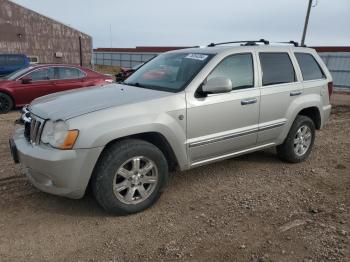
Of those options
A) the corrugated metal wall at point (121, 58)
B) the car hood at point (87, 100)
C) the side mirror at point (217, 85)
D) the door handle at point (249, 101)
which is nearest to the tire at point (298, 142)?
the door handle at point (249, 101)

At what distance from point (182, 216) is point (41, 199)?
5.42ft

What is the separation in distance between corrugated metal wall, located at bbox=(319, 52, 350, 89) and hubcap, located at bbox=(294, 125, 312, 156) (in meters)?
17.1

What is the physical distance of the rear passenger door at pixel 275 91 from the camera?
477 cm

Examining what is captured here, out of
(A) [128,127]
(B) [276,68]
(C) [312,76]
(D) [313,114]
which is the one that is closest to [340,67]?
(D) [313,114]

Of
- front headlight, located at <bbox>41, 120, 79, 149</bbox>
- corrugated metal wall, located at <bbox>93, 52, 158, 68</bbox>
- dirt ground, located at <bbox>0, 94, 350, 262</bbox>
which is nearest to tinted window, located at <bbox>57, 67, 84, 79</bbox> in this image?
dirt ground, located at <bbox>0, 94, 350, 262</bbox>

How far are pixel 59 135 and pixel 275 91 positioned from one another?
2.94 metres

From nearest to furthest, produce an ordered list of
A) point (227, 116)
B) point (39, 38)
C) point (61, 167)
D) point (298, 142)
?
point (61, 167), point (227, 116), point (298, 142), point (39, 38)

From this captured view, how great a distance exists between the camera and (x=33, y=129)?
3645 millimetres

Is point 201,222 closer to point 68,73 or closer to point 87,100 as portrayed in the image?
point 87,100

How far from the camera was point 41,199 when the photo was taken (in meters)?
4.11

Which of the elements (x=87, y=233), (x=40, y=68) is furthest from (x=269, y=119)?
(x=40, y=68)

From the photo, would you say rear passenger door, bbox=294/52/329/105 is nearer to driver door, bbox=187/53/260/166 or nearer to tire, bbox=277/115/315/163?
tire, bbox=277/115/315/163

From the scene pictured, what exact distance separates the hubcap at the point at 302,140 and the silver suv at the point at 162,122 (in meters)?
0.03

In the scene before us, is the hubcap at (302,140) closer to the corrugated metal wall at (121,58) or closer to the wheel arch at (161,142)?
the wheel arch at (161,142)
